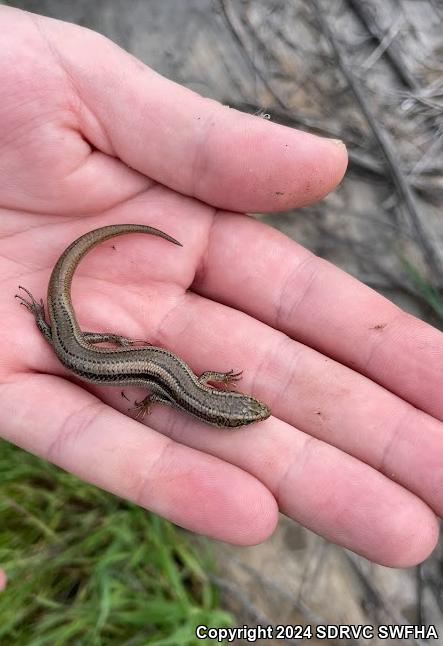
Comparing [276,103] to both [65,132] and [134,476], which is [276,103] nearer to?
[65,132]

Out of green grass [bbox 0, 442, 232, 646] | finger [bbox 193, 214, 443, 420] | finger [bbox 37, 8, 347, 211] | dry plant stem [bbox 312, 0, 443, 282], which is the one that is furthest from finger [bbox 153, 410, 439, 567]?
dry plant stem [bbox 312, 0, 443, 282]

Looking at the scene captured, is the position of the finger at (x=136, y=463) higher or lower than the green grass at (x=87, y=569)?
higher

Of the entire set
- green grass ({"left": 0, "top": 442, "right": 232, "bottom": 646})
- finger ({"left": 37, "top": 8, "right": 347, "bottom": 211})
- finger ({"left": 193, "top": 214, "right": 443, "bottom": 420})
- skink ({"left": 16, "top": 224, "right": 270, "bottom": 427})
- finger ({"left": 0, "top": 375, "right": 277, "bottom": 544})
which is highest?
finger ({"left": 37, "top": 8, "right": 347, "bottom": 211})

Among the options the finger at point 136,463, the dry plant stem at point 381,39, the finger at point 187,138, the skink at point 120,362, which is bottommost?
the finger at point 136,463

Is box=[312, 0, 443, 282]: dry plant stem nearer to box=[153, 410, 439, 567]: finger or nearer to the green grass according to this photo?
box=[153, 410, 439, 567]: finger

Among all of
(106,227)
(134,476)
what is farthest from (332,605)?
(106,227)

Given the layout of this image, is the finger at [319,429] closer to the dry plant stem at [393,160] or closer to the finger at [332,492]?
the finger at [332,492]

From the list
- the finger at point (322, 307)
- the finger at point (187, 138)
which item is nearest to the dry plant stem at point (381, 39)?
the finger at point (187, 138)
